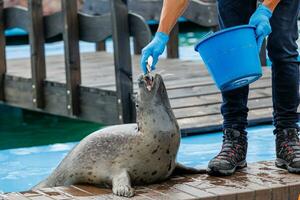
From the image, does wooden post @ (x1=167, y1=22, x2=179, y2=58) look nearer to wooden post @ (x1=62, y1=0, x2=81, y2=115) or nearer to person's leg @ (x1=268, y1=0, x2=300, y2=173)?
wooden post @ (x1=62, y1=0, x2=81, y2=115)

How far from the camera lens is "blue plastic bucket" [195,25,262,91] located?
3.95 m

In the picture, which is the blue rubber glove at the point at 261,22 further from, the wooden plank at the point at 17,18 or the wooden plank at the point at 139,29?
the wooden plank at the point at 17,18

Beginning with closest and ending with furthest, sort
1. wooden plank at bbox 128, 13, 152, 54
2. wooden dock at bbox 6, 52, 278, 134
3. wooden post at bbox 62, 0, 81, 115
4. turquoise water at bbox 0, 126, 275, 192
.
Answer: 1. turquoise water at bbox 0, 126, 275, 192
2. wooden plank at bbox 128, 13, 152, 54
3. wooden dock at bbox 6, 52, 278, 134
4. wooden post at bbox 62, 0, 81, 115

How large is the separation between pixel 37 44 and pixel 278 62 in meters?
4.10

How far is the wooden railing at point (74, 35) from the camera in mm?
6941

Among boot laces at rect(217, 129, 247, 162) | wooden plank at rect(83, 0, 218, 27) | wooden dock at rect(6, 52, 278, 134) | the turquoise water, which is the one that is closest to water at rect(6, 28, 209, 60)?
wooden plank at rect(83, 0, 218, 27)

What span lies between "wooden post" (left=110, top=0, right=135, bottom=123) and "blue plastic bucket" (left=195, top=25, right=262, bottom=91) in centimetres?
294

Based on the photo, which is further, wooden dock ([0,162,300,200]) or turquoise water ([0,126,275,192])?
turquoise water ([0,126,275,192])

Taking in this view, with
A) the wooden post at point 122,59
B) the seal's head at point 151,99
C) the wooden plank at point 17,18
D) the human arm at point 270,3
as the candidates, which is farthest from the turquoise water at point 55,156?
the wooden plank at point 17,18

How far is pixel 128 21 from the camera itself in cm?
699

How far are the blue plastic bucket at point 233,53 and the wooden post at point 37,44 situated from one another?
426 centimetres

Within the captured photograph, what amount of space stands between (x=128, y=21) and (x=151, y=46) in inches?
109

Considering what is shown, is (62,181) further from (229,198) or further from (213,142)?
(213,142)

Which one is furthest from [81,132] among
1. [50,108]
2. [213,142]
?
[213,142]
